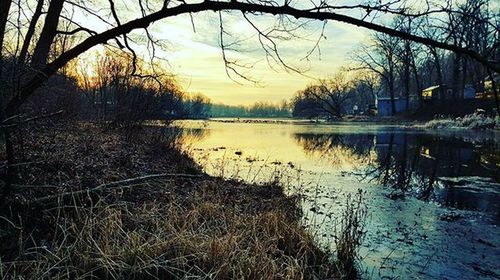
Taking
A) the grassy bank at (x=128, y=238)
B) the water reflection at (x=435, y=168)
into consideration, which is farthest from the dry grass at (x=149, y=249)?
the water reflection at (x=435, y=168)

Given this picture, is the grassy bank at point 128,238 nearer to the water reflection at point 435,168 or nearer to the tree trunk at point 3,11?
the tree trunk at point 3,11

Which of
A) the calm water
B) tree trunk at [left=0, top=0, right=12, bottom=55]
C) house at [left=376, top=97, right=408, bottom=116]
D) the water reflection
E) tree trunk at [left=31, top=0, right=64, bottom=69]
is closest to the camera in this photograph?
tree trunk at [left=0, top=0, right=12, bottom=55]

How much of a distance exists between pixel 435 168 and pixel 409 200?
609 centimetres

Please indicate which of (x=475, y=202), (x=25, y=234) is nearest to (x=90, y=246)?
(x=25, y=234)

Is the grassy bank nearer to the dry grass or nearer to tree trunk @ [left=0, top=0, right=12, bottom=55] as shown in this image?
the dry grass

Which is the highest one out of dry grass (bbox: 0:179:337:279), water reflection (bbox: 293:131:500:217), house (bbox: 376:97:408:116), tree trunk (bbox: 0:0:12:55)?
tree trunk (bbox: 0:0:12:55)

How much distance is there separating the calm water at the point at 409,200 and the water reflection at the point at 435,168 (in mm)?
27

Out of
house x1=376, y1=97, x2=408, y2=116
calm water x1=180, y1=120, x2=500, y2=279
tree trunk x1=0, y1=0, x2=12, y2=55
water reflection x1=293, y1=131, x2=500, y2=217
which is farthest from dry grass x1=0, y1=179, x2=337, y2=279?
A: house x1=376, y1=97, x2=408, y2=116

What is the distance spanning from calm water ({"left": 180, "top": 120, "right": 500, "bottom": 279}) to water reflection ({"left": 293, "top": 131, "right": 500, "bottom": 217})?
0.03m

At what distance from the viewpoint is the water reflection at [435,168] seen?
1105cm

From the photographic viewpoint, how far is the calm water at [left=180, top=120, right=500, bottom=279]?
6.41 metres

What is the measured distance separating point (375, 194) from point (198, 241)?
729 cm

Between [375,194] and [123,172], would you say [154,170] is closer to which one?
[123,172]

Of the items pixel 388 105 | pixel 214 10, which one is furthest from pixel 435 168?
pixel 388 105
